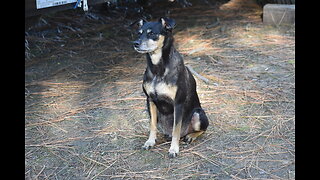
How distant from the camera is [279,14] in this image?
26.7 ft

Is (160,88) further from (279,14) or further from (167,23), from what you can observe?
(279,14)

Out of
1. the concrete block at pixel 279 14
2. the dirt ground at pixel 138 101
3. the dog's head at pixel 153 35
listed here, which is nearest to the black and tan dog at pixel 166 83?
the dog's head at pixel 153 35

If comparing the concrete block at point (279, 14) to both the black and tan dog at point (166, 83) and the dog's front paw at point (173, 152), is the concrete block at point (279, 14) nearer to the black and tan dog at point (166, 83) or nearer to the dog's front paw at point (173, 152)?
the black and tan dog at point (166, 83)

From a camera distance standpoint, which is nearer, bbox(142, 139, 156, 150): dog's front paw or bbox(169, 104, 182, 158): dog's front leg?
bbox(169, 104, 182, 158): dog's front leg

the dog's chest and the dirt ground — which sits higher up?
the dog's chest

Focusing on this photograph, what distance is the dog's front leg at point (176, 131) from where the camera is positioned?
3914mm

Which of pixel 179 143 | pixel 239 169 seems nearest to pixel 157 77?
pixel 179 143

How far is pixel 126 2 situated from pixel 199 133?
6.47 m

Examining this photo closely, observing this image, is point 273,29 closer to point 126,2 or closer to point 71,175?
point 126,2

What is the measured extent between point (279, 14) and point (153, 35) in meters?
5.10

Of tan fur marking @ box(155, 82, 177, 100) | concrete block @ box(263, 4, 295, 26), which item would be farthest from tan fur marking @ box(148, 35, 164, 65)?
concrete block @ box(263, 4, 295, 26)

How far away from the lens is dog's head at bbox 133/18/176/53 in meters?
3.72

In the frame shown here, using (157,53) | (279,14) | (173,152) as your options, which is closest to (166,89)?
(157,53)

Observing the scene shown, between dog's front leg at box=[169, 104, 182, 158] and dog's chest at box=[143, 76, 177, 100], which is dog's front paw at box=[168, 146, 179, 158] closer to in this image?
dog's front leg at box=[169, 104, 182, 158]
